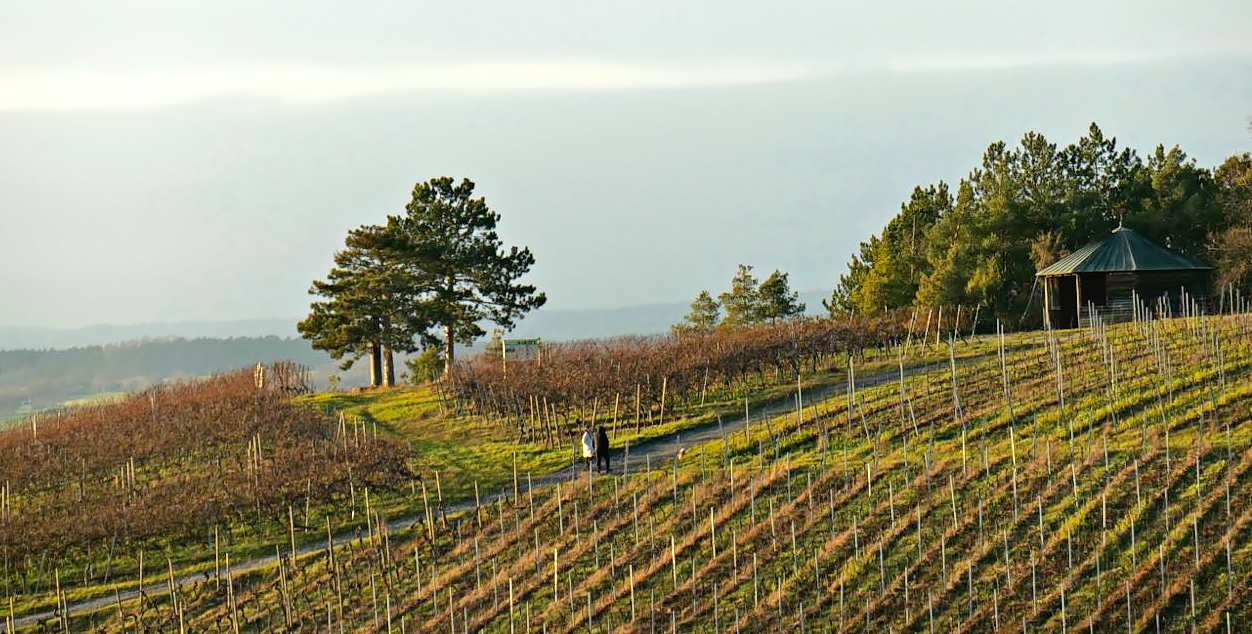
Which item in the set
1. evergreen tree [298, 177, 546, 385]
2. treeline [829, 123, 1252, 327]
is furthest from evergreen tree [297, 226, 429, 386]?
treeline [829, 123, 1252, 327]

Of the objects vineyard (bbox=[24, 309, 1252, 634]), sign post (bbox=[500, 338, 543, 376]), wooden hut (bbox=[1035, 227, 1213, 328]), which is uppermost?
wooden hut (bbox=[1035, 227, 1213, 328])

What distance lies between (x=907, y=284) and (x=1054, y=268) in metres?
8.11

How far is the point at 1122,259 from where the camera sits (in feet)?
129

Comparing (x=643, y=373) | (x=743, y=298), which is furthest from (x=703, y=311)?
(x=643, y=373)

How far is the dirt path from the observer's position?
20.0 meters

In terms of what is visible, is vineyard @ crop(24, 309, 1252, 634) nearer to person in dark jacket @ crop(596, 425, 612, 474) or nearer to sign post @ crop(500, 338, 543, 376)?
person in dark jacket @ crop(596, 425, 612, 474)

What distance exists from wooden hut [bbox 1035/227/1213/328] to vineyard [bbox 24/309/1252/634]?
48.7 ft

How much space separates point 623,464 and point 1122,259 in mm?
21522

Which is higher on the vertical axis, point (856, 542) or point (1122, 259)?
point (1122, 259)

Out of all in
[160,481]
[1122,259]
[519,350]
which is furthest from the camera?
[1122,259]

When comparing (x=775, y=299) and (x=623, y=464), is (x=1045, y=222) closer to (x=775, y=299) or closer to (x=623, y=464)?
(x=775, y=299)

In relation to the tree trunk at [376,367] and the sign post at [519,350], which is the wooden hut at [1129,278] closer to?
the sign post at [519,350]

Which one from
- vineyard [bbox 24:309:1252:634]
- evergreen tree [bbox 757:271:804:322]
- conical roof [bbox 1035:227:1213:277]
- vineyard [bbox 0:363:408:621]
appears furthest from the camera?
evergreen tree [bbox 757:271:804:322]

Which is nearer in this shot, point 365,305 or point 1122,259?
point 1122,259
